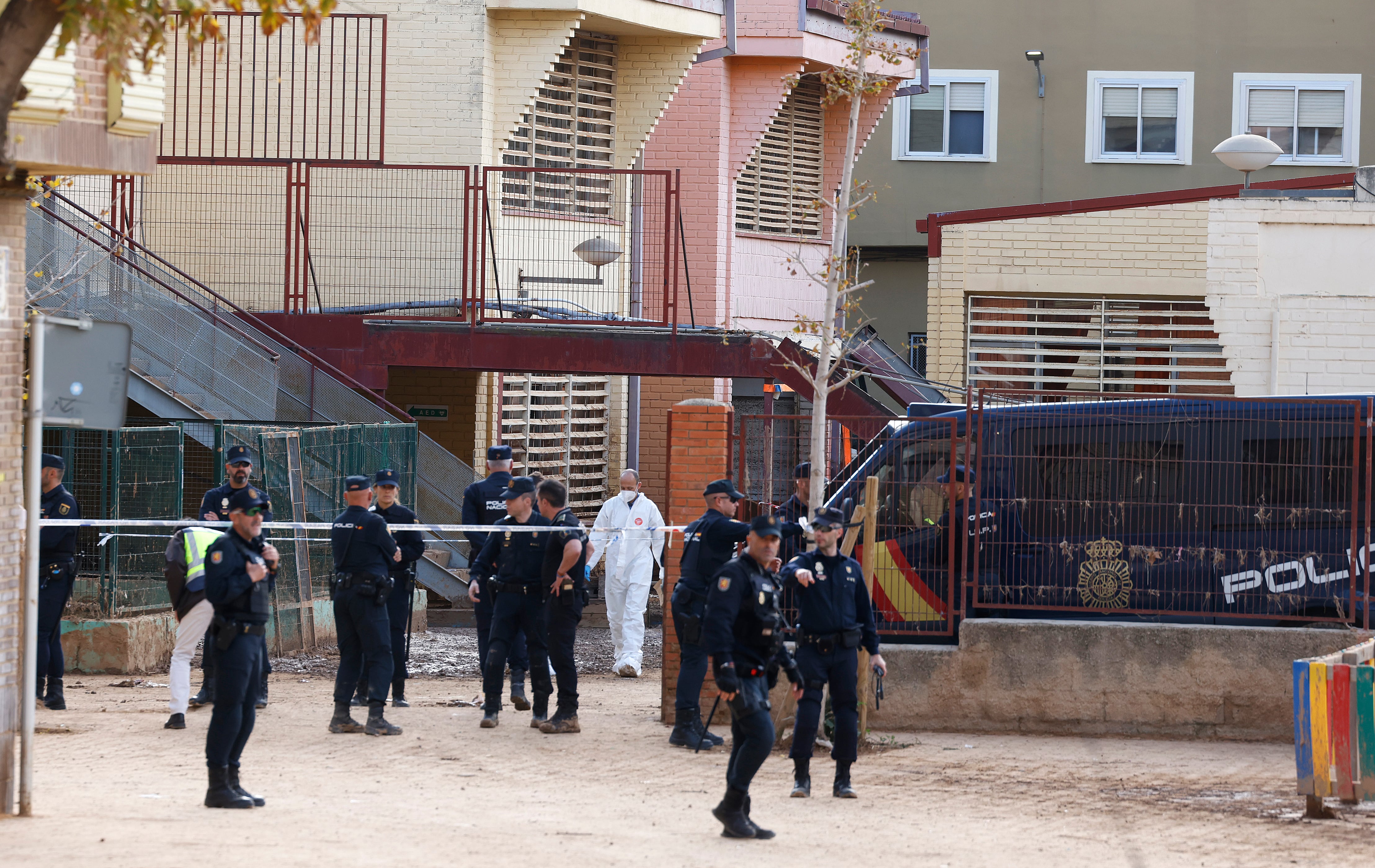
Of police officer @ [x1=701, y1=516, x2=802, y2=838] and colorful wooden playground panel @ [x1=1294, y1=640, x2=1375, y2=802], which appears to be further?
colorful wooden playground panel @ [x1=1294, y1=640, x2=1375, y2=802]

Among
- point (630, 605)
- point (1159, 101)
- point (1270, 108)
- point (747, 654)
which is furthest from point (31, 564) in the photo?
point (1270, 108)

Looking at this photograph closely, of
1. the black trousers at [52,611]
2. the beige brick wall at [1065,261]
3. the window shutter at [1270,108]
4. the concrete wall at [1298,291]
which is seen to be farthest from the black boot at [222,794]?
the window shutter at [1270,108]

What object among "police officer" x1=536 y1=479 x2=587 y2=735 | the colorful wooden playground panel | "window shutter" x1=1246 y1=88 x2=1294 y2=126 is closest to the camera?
the colorful wooden playground panel

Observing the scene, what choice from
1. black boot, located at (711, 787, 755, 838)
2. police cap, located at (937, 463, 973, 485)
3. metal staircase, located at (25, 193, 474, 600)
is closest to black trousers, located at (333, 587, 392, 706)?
black boot, located at (711, 787, 755, 838)

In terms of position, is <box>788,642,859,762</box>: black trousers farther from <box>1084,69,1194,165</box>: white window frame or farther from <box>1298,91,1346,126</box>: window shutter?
<box>1298,91,1346,126</box>: window shutter

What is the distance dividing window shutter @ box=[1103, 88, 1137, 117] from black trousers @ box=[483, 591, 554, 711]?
21.2 m

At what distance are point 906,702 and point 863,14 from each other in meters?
5.03

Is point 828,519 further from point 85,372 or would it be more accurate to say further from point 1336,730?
point 85,372

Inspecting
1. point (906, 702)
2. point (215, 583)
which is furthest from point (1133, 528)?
point (215, 583)

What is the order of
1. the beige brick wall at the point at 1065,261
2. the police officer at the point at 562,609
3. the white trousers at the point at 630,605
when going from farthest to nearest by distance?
1. the beige brick wall at the point at 1065,261
2. the white trousers at the point at 630,605
3. the police officer at the point at 562,609

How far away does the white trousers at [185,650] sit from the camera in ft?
36.6

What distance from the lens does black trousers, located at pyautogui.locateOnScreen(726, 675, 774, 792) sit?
814cm

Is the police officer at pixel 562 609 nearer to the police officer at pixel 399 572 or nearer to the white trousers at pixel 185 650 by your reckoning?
the police officer at pixel 399 572

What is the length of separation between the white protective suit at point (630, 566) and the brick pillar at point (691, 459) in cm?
201
